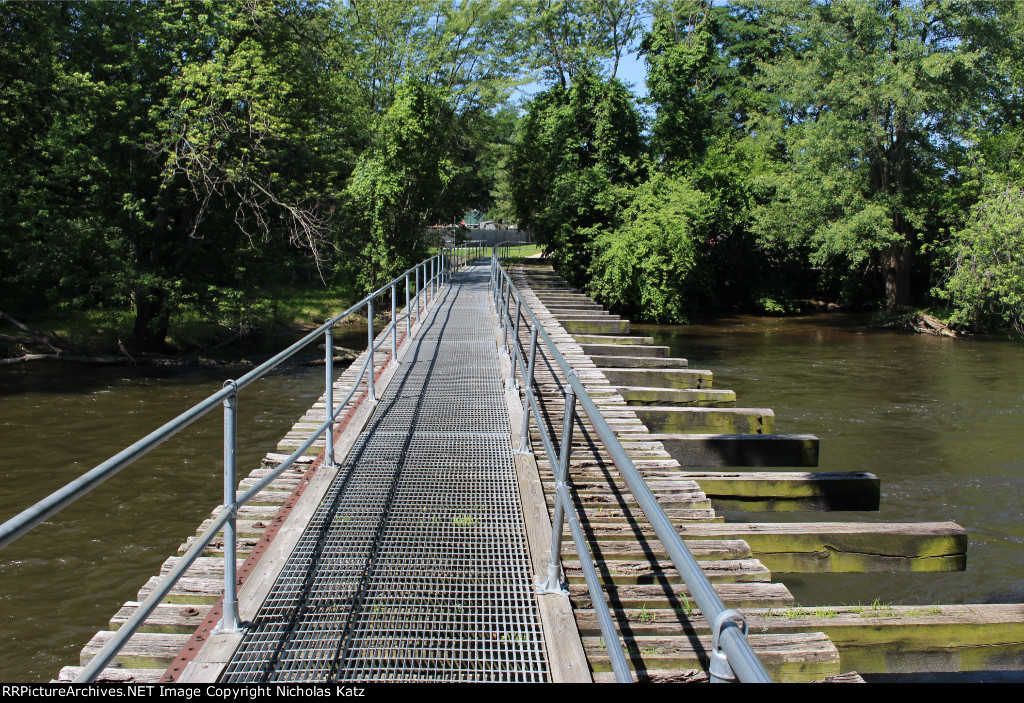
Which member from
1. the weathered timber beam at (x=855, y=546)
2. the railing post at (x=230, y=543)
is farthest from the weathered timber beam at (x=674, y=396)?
the railing post at (x=230, y=543)

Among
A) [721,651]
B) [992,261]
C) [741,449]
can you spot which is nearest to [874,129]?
[992,261]

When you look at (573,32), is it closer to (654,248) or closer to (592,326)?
(654,248)

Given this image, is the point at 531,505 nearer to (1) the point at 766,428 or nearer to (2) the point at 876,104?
(1) the point at 766,428

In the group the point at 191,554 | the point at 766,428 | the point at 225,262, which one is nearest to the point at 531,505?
the point at 191,554

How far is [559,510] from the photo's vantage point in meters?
3.63

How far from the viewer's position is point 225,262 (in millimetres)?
21672

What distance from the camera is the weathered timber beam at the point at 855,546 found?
236 inches

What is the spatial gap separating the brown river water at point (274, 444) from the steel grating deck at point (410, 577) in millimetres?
4208

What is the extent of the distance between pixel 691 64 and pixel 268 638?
2791 centimetres

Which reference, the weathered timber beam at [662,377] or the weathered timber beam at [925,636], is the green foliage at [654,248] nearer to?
the weathered timber beam at [662,377]

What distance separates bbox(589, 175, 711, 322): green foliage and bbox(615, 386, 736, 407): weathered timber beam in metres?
15.1

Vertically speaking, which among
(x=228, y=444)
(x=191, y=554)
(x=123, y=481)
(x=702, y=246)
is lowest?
(x=123, y=481)

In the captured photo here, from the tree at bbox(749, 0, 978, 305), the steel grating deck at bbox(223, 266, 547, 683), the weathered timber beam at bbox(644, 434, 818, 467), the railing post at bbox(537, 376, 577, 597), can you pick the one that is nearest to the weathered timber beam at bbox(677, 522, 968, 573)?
the weathered timber beam at bbox(644, 434, 818, 467)

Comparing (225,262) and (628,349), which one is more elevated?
(225,262)
